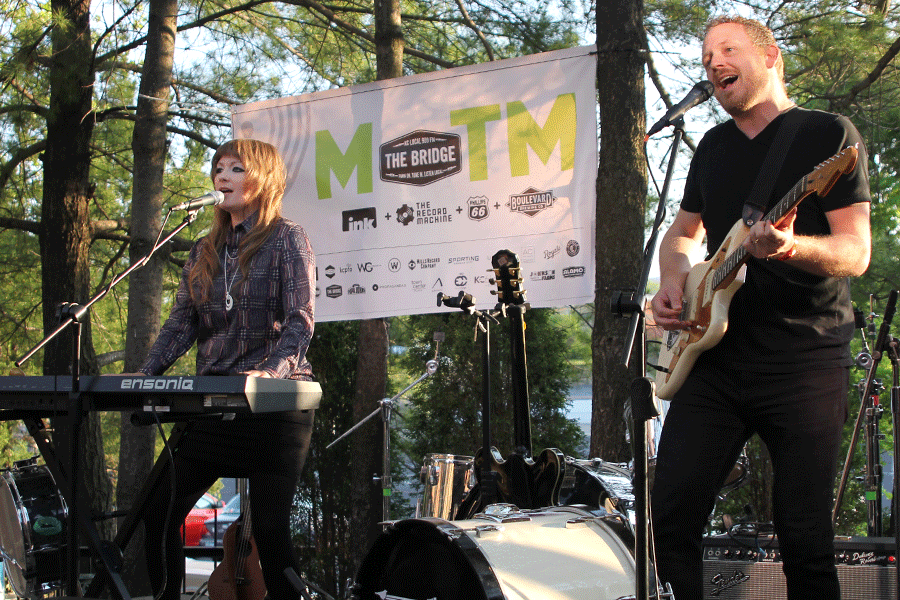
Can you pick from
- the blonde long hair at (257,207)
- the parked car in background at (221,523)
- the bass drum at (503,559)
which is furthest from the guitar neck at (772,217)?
the parked car in background at (221,523)

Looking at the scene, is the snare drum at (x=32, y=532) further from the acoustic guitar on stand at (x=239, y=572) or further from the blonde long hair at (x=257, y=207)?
the blonde long hair at (x=257, y=207)

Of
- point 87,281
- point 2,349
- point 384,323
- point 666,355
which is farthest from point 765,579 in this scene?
point 2,349

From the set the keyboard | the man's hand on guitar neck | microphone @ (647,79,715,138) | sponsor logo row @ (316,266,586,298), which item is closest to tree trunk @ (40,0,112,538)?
sponsor logo row @ (316,266,586,298)

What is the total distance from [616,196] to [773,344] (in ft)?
9.67

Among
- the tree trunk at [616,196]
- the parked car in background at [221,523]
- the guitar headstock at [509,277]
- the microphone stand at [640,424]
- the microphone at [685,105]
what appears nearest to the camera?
the microphone stand at [640,424]

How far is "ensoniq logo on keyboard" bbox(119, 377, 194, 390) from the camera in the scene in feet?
7.62

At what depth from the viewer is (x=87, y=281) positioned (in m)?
7.82

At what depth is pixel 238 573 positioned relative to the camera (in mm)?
3854

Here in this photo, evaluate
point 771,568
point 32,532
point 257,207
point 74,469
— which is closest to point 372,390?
point 32,532

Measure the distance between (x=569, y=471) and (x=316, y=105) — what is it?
142 inches

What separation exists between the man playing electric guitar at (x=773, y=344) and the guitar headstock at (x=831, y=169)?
0.12 metres

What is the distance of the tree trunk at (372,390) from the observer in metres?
6.74

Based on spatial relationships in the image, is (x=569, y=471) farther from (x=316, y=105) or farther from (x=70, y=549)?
(x=316, y=105)

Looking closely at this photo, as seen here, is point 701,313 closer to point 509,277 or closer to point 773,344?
point 773,344
